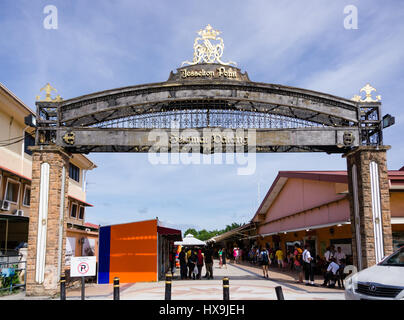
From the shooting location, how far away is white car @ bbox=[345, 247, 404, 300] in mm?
7473

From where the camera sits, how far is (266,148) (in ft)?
49.5

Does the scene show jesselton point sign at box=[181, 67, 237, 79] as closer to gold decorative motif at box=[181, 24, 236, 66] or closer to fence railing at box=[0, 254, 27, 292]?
gold decorative motif at box=[181, 24, 236, 66]

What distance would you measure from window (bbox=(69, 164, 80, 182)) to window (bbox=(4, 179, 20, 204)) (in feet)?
29.6

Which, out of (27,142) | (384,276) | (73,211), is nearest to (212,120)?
(384,276)

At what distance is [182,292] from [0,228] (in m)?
11.6

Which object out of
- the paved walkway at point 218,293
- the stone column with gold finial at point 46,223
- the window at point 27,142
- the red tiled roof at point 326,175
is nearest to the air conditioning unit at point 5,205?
the window at point 27,142

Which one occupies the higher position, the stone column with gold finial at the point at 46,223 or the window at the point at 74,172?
the window at the point at 74,172

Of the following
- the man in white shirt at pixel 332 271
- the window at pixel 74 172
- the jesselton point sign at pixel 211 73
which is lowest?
the man in white shirt at pixel 332 271

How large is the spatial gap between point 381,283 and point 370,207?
22.6 feet

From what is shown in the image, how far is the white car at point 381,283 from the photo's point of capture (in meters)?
7.47

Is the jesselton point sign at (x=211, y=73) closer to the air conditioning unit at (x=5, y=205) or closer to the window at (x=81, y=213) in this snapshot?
the air conditioning unit at (x=5, y=205)

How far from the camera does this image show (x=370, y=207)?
14125 millimetres

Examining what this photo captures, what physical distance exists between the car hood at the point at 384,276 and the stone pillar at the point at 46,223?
9.94m
